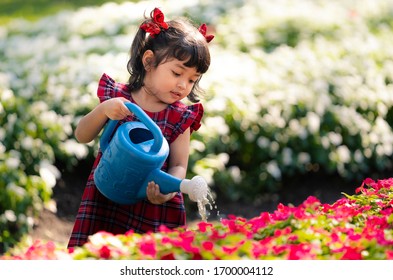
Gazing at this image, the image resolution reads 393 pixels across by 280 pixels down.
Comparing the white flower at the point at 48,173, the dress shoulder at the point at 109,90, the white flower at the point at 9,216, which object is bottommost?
the dress shoulder at the point at 109,90

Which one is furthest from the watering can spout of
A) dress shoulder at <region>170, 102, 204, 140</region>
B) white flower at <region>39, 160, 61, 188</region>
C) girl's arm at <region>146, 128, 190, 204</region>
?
white flower at <region>39, 160, 61, 188</region>

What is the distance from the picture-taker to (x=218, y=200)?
5562 mm

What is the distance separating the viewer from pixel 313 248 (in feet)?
7.59

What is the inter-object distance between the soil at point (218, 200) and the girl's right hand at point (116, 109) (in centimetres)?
183

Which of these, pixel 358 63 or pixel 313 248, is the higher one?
pixel 358 63

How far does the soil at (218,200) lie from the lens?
4.90 meters

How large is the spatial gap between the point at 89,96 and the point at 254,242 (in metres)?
3.33

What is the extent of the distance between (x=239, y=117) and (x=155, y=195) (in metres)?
2.76

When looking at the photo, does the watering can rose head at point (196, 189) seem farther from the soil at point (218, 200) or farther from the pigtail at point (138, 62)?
the soil at point (218, 200)

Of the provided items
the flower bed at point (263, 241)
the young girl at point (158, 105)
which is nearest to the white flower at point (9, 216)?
the young girl at point (158, 105)

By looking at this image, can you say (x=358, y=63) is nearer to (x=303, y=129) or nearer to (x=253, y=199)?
(x=303, y=129)

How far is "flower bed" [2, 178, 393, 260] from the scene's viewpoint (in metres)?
2.27

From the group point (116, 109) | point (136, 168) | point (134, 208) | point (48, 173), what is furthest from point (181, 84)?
point (48, 173)
